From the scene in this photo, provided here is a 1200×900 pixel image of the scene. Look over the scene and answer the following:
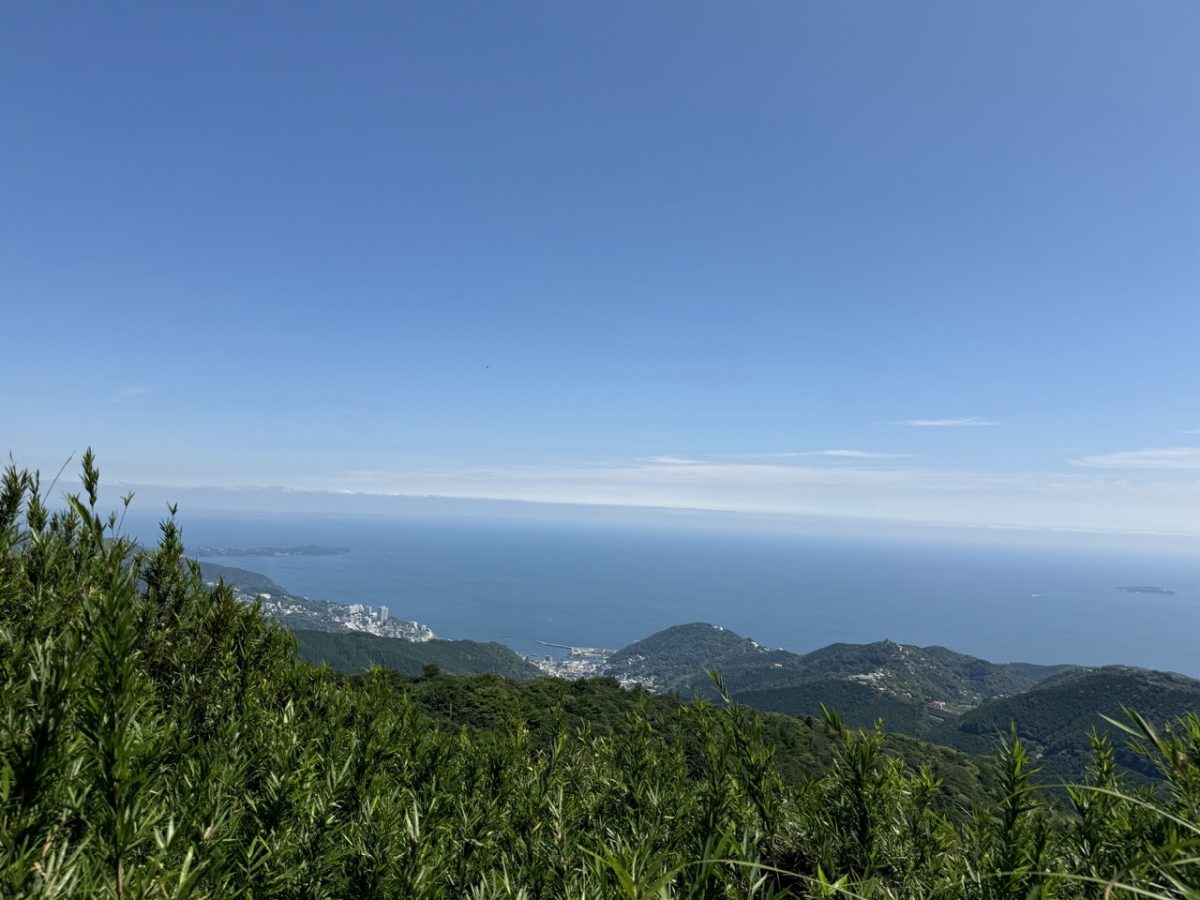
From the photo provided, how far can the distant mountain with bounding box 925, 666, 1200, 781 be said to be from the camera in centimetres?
8138

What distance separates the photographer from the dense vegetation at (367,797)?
7.80ft

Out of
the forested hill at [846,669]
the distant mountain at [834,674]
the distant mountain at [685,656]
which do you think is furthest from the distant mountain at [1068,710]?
the distant mountain at [685,656]

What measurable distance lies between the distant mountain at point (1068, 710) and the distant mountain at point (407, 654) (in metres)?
79.1

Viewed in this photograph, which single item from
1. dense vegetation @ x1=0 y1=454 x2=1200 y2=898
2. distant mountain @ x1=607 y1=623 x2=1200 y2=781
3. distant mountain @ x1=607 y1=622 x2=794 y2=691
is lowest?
distant mountain @ x1=607 y1=622 x2=794 y2=691

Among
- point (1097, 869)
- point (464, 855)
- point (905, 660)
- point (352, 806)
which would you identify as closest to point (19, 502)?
point (352, 806)

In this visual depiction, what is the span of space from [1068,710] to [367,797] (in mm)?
127528

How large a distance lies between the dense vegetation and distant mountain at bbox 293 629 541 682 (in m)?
76.8

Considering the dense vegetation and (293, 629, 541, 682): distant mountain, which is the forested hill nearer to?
(293, 629, 541, 682): distant mountain

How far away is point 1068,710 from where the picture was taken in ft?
303

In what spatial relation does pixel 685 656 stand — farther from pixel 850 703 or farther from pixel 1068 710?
pixel 1068 710

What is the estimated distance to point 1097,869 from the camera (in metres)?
4.57

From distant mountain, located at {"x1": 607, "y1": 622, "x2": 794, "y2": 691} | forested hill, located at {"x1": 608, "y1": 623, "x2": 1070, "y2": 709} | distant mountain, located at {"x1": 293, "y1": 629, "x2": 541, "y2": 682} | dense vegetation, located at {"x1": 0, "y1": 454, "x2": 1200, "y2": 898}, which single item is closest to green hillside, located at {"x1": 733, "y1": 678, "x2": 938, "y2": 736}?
forested hill, located at {"x1": 608, "y1": 623, "x2": 1070, "y2": 709}

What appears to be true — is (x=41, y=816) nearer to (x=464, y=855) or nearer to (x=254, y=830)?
(x=254, y=830)

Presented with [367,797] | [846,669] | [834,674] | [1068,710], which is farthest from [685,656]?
[367,797]
